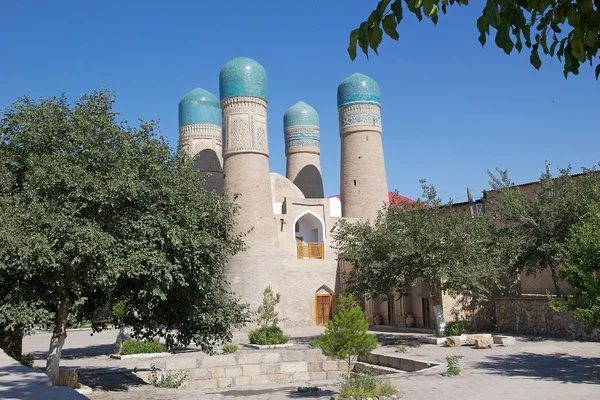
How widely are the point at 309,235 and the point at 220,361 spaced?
13.3 metres

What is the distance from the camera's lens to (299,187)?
105 ft

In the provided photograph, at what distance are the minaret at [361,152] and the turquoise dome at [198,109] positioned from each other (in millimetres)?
7073

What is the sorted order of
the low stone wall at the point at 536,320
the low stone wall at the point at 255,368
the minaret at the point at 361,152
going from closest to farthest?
the low stone wall at the point at 255,368
the low stone wall at the point at 536,320
the minaret at the point at 361,152

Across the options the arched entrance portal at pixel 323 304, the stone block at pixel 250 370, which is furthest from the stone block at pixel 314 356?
the arched entrance portal at pixel 323 304

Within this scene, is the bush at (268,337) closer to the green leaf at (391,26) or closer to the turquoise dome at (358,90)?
the turquoise dome at (358,90)

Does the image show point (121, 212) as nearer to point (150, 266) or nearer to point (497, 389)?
point (150, 266)

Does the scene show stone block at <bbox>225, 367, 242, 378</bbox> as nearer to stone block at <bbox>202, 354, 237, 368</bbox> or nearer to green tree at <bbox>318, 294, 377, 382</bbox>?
stone block at <bbox>202, 354, 237, 368</bbox>

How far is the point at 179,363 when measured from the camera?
1466 cm

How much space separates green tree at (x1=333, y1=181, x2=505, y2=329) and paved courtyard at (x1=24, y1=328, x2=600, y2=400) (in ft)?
6.16

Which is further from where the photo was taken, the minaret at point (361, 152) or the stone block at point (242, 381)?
the minaret at point (361, 152)


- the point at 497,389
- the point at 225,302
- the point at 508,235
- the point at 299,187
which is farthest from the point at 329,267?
the point at 497,389

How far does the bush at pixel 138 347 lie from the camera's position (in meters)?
16.5

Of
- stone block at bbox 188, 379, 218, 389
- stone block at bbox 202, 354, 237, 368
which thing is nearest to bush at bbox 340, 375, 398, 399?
stone block at bbox 188, 379, 218, 389

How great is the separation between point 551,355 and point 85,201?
11.0 m
